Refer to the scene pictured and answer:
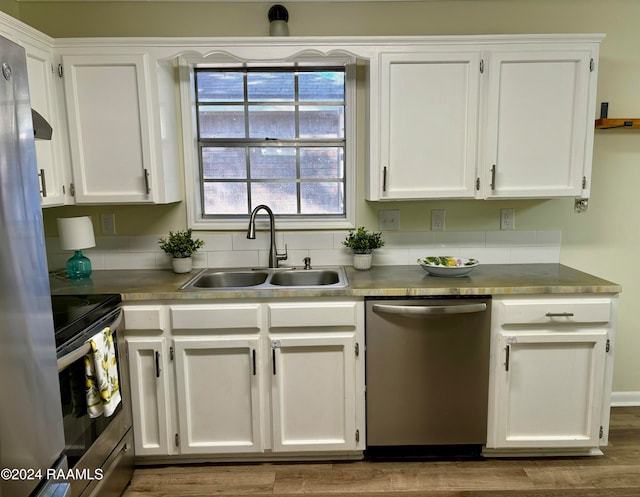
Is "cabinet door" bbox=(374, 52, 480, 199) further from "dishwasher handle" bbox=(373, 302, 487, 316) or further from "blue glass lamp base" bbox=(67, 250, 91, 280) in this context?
"blue glass lamp base" bbox=(67, 250, 91, 280)

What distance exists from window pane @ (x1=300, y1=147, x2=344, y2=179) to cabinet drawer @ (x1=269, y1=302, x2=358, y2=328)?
94cm

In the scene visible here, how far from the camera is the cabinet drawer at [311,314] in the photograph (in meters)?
2.11

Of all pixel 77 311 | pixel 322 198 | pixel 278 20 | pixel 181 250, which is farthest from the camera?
pixel 322 198

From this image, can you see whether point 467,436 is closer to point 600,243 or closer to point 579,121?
point 600,243

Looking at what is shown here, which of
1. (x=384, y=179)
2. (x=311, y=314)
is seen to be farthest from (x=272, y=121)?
(x=311, y=314)

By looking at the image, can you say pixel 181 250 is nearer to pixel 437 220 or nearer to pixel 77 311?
pixel 77 311

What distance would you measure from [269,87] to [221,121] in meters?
0.35

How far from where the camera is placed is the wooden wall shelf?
7.89 feet

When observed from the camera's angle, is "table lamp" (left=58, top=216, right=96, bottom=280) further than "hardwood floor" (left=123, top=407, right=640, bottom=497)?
Yes

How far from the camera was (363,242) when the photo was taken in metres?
2.51

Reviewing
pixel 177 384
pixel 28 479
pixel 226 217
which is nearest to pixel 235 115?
pixel 226 217

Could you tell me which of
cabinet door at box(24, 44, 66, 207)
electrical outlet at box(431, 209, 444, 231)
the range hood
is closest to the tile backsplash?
electrical outlet at box(431, 209, 444, 231)

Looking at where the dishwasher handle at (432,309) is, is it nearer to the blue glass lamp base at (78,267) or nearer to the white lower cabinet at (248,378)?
the white lower cabinet at (248,378)

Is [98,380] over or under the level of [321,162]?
under
